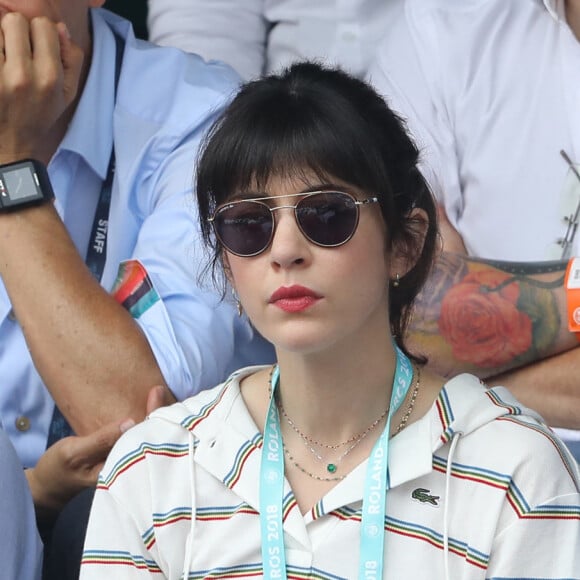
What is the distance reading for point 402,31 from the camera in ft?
10.1

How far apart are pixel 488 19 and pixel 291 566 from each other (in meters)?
1.65

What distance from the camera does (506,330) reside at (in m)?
2.54

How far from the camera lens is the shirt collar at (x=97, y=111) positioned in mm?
2750

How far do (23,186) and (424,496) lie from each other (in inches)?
47.1

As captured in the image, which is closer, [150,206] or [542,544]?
[542,544]

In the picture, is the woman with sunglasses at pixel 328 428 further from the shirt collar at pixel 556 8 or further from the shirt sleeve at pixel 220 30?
the shirt sleeve at pixel 220 30

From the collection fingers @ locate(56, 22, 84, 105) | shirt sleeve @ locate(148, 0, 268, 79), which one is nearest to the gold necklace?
fingers @ locate(56, 22, 84, 105)

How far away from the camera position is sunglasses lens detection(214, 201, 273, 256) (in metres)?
1.74

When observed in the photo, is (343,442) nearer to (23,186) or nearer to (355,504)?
(355,504)

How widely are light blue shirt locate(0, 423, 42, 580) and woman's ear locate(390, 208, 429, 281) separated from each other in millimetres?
751

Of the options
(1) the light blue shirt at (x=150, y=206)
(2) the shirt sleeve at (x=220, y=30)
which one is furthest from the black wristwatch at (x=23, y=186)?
(2) the shirt sleeve at (x=220, y=30)

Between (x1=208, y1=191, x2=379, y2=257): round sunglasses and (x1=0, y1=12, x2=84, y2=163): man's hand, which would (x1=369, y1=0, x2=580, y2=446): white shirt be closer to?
(x1=0, y1=12, x2=84, y2=163): man's hand

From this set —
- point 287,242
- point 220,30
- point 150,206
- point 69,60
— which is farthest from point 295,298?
point 220,30

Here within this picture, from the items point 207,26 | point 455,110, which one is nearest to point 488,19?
point 455,110
